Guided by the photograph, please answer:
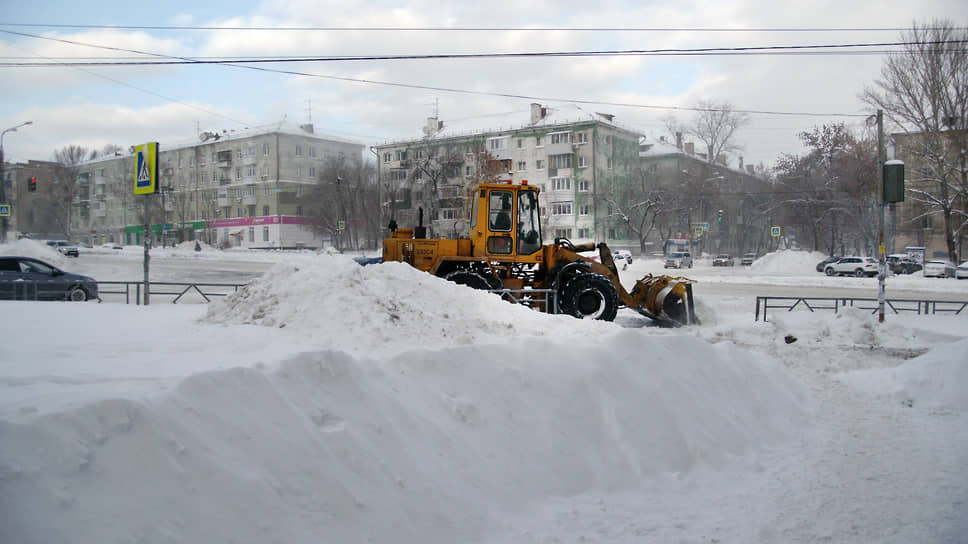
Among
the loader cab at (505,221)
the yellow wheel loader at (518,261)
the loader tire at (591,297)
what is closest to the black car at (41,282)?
the yellow wheel loader at (518,261)

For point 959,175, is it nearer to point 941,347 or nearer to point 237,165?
point 941,347

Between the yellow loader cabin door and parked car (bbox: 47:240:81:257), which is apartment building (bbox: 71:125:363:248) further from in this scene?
the yellow loader cabin door

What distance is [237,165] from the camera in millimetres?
69250

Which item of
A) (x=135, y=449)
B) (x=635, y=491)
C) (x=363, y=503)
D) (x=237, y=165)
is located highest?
(x=237, y=165)

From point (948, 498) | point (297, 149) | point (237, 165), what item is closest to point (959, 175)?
point (948, 498)

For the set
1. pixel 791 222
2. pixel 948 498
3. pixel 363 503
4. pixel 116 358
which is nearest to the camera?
pixel 363 503

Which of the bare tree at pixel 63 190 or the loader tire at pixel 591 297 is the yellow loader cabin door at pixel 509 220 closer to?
the loader tire at pixel 591 297

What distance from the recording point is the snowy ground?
3.51m

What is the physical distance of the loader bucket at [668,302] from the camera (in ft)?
47.3

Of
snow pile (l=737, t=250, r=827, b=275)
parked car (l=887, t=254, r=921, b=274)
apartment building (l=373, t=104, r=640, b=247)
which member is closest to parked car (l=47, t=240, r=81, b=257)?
apartment building (l=373, t=104, r=640, b=247)

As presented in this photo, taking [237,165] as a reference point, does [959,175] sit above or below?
→ below

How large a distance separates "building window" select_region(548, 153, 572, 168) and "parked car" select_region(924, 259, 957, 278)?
30.6 meters

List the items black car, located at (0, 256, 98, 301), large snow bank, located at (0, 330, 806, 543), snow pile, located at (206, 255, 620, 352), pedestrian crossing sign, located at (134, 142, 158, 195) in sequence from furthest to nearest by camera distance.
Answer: black car, located at (0, 256, 98, 301), pedestrian crossing sign, located at (134, 142, 158, 195), snow pile, located at (206, 255, 620, 352), large snow bank, located at (0, 330, 806, 543)

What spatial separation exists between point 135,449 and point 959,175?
153 feet
